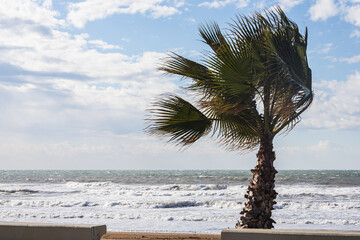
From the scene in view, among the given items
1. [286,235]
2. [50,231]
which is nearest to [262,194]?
[286,235]

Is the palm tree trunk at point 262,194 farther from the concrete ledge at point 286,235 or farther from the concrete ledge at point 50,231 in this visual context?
the concrete ledge at point 50,231

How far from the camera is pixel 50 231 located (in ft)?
19.0

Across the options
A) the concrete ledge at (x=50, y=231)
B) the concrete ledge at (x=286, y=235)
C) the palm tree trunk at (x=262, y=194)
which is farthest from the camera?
the palm tree trunk at (x=262, y=194)

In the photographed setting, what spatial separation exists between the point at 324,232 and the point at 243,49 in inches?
121

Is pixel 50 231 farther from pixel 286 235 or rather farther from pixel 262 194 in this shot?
pixel 262 194

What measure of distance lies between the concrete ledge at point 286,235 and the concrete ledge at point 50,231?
5.81ft

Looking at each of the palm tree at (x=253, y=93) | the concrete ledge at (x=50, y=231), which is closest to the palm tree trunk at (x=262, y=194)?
the palm tree at (x=253, y=93)

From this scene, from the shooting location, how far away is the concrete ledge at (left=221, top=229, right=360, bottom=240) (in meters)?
5.07

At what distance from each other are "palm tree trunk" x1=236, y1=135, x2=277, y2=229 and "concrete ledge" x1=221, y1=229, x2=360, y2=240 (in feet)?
4.75

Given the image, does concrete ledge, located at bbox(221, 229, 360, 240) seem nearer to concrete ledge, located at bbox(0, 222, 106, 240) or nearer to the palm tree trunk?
the palm tree trunk

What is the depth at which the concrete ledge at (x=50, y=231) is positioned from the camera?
5.67 m

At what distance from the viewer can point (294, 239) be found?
5125mm

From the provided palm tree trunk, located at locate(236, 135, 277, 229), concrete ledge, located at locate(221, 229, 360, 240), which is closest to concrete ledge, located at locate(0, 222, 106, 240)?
concrete ledge, located at locate(221, 229, 360, 240)

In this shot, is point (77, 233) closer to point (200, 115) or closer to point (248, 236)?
point (248, 236)
